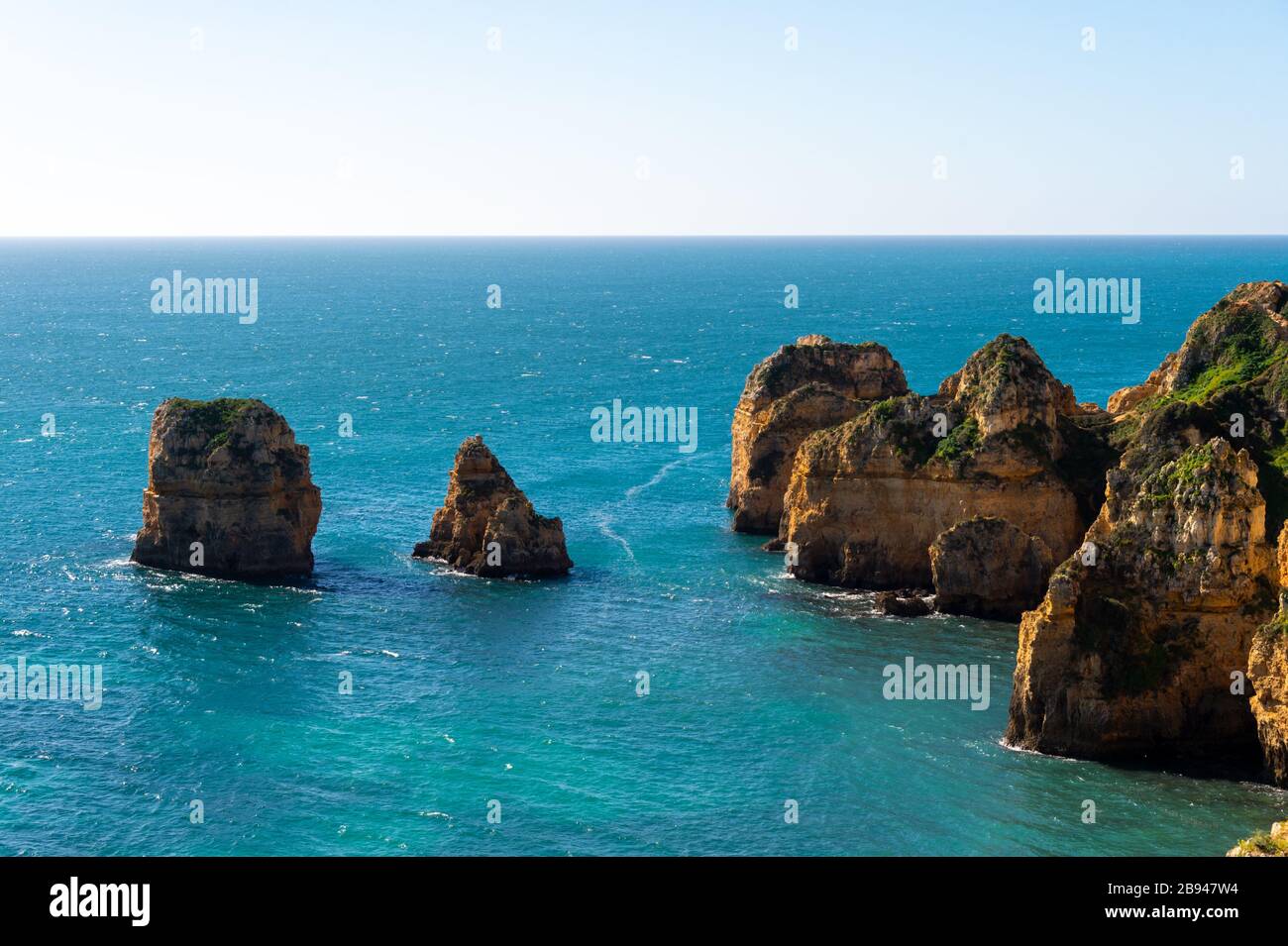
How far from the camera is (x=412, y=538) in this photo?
109m

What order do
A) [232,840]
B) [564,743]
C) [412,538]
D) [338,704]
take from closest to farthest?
[232,840], [564,743], [338,704], [412,538]

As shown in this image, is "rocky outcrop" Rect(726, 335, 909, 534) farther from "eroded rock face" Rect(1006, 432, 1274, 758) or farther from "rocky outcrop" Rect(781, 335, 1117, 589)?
"eroded rock face" Rect(1006, 432, 1274, 758)

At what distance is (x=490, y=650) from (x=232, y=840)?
86.8ft

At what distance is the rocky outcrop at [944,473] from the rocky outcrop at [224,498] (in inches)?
1324

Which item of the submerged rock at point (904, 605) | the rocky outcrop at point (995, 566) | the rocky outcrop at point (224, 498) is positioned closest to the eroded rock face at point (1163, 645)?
the rocky outcrop at point (995, 566)

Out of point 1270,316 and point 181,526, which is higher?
point 1270,316

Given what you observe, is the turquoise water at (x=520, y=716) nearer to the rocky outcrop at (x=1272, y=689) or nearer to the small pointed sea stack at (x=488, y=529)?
the rocky outcrop at (x=1272, y=689)

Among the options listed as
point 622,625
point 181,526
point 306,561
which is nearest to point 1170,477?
point 622,625

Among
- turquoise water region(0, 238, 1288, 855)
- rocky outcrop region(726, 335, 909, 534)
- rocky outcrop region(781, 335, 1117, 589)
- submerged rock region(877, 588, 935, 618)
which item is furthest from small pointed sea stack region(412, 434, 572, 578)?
submerged rock region(877, 588, 935, 618)

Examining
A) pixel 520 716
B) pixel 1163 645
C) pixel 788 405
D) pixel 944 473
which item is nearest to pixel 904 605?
pixel 944 473

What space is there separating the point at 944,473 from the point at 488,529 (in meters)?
29.5

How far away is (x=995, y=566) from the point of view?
8712cm

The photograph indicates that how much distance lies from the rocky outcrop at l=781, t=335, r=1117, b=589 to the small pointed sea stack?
1645cm

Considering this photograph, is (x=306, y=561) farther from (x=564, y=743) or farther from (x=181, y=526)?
(x=564, y=743)
